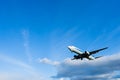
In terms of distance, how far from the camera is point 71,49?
184625 millimetres

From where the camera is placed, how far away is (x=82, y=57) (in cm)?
19175

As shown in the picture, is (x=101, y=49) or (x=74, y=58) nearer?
(x=101, y=49)

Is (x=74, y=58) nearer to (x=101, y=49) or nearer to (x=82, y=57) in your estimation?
(x=82, y=57)

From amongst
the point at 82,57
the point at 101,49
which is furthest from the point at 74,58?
the point at 101,49

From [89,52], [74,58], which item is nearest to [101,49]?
[89,52]

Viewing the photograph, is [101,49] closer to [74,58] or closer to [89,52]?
[89,52]

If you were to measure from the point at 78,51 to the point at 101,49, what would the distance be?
15.6 m

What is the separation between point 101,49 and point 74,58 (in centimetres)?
2250

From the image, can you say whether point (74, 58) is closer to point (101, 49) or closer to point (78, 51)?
point (78, 51)

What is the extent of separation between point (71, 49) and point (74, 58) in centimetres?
1401

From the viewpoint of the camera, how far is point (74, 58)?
19712cm

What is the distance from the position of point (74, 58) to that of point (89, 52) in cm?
1240

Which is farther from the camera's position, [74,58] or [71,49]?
[74,58]
